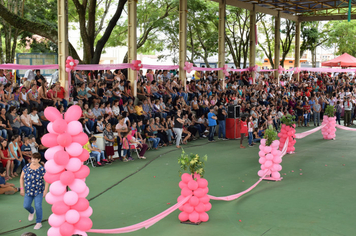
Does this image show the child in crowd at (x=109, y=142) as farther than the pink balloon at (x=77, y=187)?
Yes

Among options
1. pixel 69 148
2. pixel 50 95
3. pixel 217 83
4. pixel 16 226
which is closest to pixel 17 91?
pixel 50 95

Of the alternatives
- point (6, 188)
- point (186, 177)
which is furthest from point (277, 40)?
point (6, 188)

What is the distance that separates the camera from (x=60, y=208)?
5719 millimetres

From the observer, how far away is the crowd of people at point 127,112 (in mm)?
10742

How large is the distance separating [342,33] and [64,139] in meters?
37.5

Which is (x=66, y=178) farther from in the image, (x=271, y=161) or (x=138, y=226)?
(x=271, y=161)

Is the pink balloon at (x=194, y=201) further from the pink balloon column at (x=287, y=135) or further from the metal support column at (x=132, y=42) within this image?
the metal support column at (x=132, y=42)

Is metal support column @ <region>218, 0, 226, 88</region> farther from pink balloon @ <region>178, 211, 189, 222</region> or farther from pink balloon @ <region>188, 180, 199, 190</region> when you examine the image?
pink balloon @ <region>178, 211, 189, 222</region>

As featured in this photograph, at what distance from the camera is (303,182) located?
10242 mm

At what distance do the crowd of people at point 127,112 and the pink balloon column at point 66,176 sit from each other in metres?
1.07

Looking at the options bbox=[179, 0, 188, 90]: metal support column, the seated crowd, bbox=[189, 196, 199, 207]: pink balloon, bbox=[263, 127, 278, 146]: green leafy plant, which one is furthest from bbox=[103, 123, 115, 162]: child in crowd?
bbox=[179, 0, 188, 90]: metal support column

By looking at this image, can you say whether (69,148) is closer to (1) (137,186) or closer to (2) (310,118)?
(1) (137,186)

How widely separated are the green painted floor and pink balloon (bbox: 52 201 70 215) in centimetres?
132

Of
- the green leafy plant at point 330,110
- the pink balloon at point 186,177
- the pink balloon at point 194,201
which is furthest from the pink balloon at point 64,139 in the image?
the green leafy plant at point 330,110
